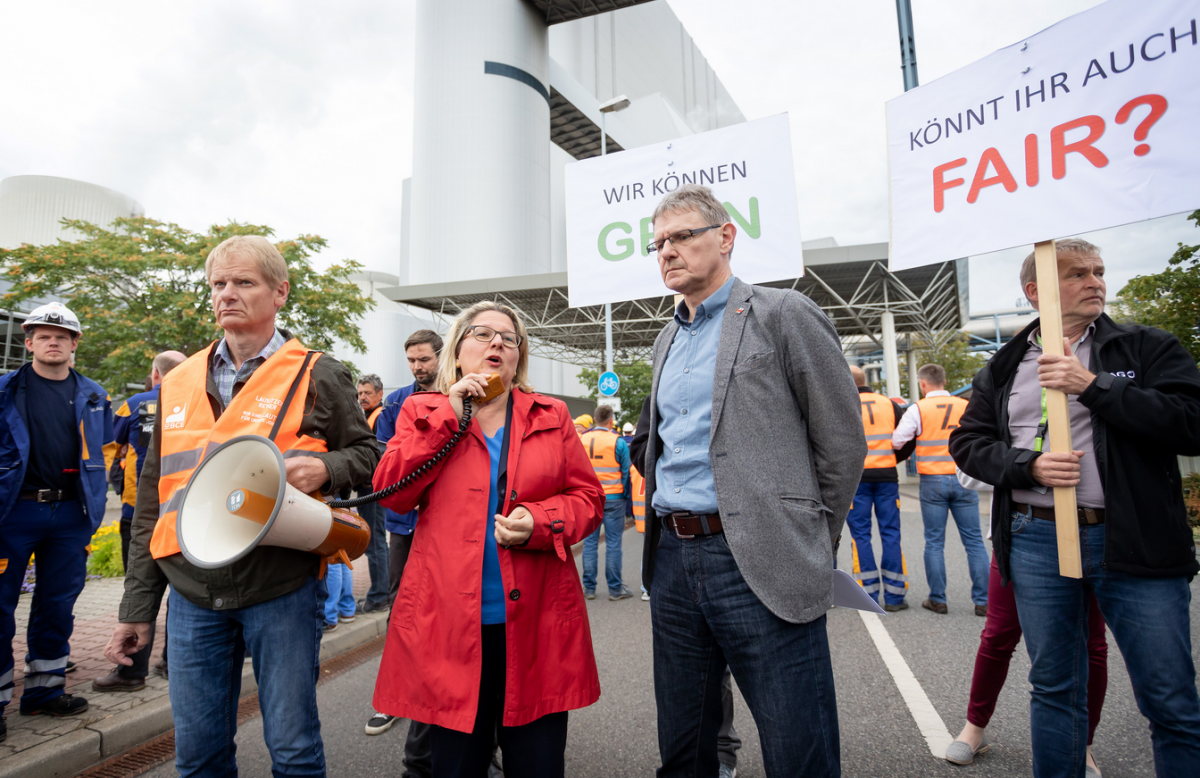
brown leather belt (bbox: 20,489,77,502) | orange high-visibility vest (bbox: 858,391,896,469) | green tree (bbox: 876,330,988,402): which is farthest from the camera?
green tree (bbox: 876,330,988,402)

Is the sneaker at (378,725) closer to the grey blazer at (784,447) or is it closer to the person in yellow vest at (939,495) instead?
the grey blazer at (784,447)

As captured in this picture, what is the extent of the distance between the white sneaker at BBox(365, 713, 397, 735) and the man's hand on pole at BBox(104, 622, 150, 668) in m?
1.66

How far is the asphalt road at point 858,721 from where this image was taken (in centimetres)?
274

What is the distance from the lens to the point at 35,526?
11.1ft

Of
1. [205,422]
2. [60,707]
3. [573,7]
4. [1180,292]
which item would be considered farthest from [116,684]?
[573,7]

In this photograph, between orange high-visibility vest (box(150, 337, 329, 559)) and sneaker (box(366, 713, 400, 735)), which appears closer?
orange high-visibility vest (box(150, 337, 329, 559))

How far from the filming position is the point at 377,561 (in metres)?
5.52

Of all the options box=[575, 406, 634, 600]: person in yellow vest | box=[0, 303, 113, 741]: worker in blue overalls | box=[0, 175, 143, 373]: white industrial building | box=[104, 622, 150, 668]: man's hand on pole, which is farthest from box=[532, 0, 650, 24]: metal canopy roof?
box=[104, 622, 150, 668]: man's hand on pole

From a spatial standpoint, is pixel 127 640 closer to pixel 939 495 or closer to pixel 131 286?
pixel 939 495

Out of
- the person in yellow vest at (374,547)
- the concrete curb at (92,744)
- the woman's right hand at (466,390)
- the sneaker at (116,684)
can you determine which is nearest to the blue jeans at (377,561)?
the person in yellow vest at (374,547)

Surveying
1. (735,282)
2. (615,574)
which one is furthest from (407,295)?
(735,282)

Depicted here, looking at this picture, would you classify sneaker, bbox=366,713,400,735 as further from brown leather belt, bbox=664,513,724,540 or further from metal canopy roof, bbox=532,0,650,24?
metal canopy roof, bbox=532,0,650,24

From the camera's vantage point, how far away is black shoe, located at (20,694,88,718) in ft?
10.9

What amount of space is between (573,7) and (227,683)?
54388 mm
